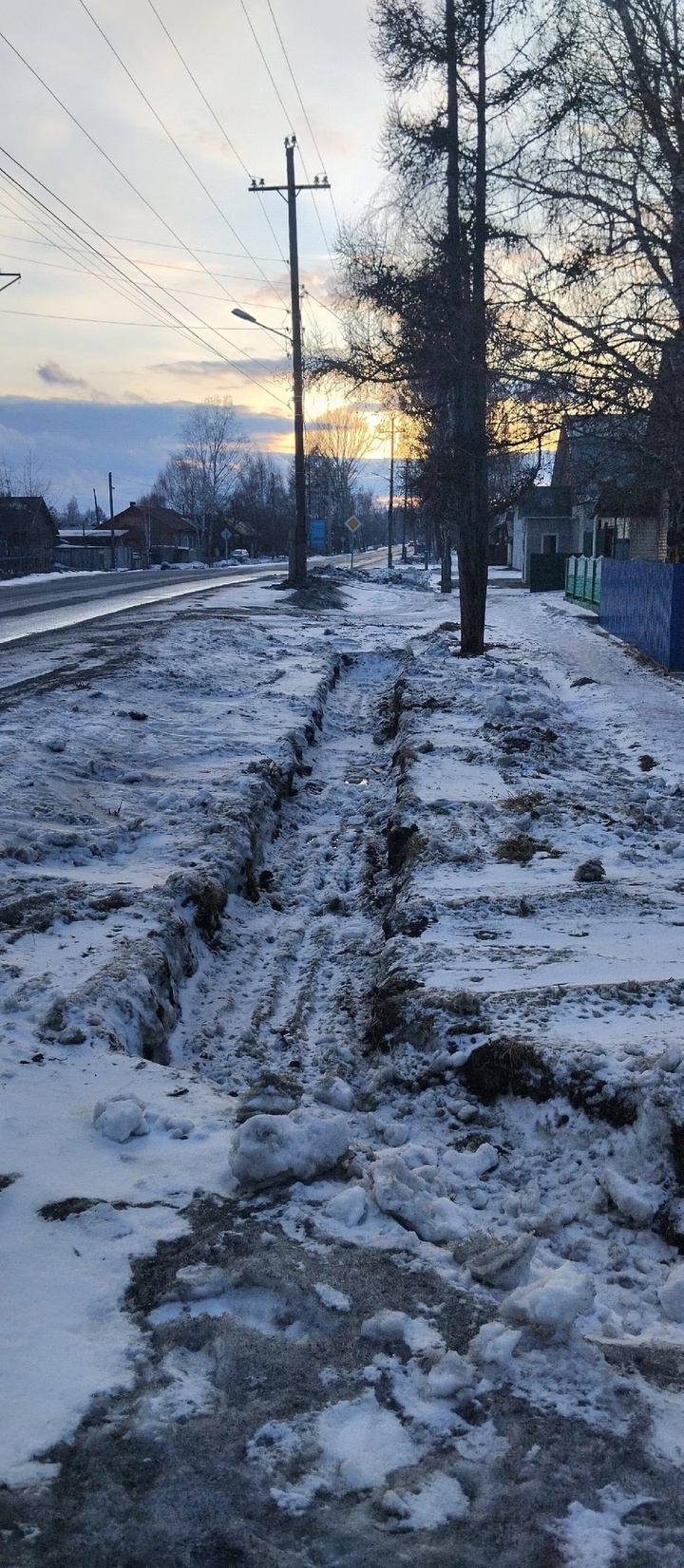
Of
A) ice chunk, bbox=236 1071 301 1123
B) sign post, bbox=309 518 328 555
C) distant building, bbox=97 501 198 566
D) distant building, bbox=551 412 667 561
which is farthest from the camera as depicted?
distant building, bbox=97 501 198 566

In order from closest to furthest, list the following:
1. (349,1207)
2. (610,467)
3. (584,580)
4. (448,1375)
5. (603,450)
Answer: (448,1375) → (349,1207) → (603,450) → (610,467) → (584,580)

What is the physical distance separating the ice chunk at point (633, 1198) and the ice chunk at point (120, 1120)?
1.35 m

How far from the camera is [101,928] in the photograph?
4.67 meters

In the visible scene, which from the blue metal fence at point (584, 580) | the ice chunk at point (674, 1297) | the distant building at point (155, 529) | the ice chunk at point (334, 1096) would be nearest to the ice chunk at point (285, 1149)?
the ice chunk at point (334, 1096)

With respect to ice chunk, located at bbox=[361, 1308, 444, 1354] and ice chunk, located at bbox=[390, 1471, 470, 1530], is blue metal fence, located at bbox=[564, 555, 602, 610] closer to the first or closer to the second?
ice chunk, located at bbox=[361, 1308, 444, 1354]

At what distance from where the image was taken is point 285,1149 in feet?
9.64

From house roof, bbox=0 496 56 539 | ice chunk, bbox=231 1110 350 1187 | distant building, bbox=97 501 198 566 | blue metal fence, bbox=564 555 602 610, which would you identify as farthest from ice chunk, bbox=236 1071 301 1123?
distant building, bbox=97 501 198 566

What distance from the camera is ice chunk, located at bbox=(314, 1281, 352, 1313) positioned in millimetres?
2447

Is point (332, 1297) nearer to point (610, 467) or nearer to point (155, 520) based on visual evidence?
point (610, 467)

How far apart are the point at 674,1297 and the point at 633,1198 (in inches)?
14.8

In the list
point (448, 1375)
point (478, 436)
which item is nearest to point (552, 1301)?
point (448, 1375)

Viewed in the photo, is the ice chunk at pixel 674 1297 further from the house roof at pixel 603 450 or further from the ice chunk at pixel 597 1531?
the house roof at pixel 603 450

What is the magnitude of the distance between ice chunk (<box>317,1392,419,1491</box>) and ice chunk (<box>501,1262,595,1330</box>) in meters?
0.38

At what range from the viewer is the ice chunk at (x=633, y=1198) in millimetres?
2877
